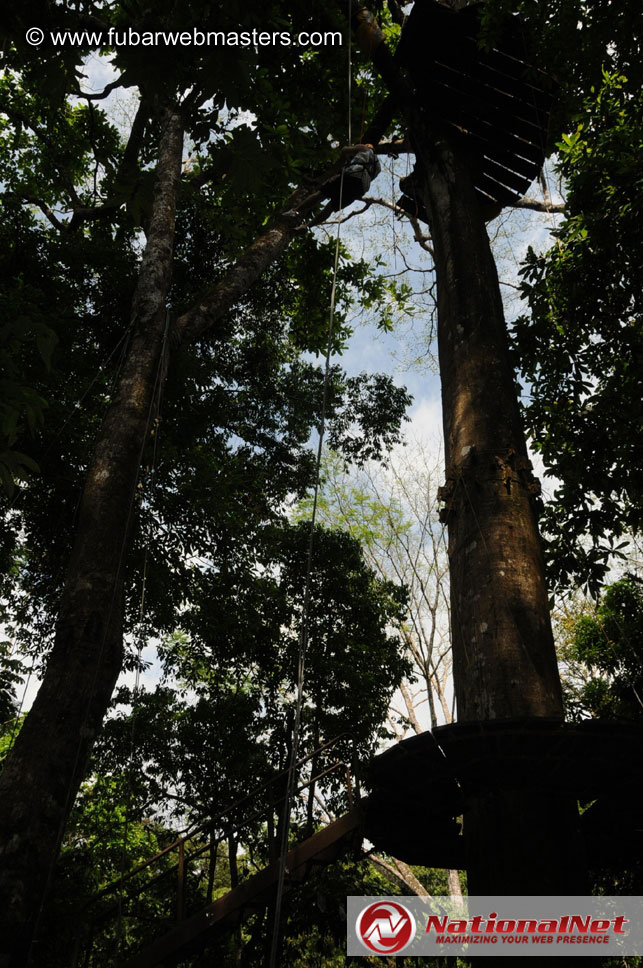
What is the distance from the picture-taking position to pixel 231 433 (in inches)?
474

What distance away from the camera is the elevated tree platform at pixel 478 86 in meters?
5.22

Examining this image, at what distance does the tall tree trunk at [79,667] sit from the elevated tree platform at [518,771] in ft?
6.16

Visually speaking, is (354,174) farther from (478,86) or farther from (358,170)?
(478,86)

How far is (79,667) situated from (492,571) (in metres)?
2.88

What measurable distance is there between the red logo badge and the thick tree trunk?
173 inches

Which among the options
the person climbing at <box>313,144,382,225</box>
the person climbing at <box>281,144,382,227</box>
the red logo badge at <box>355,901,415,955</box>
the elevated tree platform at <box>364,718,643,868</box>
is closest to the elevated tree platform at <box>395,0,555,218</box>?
the person climbing at <box>281,144,382,227</box>

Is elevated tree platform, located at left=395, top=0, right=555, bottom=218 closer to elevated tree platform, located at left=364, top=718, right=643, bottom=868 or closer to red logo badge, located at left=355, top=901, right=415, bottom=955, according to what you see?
elevated tree platform, located at left=364, top=718, right=643, bottom=868

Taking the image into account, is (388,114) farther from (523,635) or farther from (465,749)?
(465,749)

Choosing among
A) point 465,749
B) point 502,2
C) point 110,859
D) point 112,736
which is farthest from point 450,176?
point 110,859

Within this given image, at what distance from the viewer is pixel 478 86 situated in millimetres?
5348

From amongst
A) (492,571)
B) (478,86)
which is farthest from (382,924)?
(478,86)

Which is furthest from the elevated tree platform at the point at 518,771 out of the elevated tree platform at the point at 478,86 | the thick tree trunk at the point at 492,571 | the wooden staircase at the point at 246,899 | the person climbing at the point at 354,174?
the person climbing at the point at 354,174

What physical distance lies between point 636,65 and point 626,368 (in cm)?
275

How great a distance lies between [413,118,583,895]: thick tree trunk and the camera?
2.36 metres
